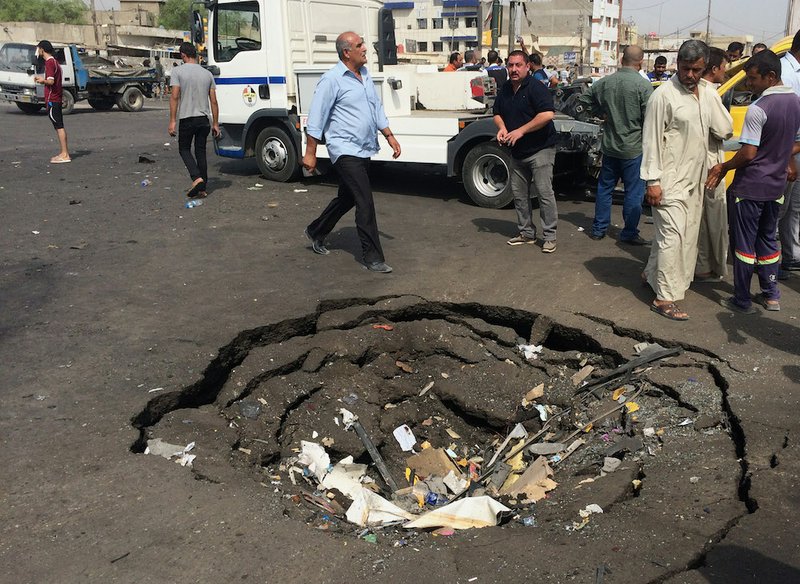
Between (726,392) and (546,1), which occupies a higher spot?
(546,1)

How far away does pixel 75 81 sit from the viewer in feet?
70.3

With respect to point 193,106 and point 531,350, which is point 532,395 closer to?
point 531,350

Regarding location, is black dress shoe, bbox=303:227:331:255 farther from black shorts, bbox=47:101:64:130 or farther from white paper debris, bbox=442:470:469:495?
black shorts, bbox=47:101:64:130

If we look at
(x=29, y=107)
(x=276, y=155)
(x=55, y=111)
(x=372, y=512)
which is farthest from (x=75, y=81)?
(x=372, y=512)

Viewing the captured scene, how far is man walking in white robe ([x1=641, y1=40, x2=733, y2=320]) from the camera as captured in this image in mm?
5016

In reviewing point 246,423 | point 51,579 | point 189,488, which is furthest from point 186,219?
point 51,579

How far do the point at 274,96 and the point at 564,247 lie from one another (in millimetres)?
5209

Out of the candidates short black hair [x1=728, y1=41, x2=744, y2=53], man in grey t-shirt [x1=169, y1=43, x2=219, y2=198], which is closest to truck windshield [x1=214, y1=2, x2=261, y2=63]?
man in grey t-shirt [x1=169, y1=43, x2=219, y2=198]

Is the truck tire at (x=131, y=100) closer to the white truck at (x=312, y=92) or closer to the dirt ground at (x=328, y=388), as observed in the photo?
the white truck at (x=312, y=92)

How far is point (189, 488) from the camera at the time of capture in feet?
10.6

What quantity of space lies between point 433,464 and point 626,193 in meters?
4.08

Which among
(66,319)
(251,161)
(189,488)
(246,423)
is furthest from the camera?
(251,161)

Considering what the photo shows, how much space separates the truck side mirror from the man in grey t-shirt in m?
1.37

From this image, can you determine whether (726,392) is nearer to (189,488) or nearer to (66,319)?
(189,488)
